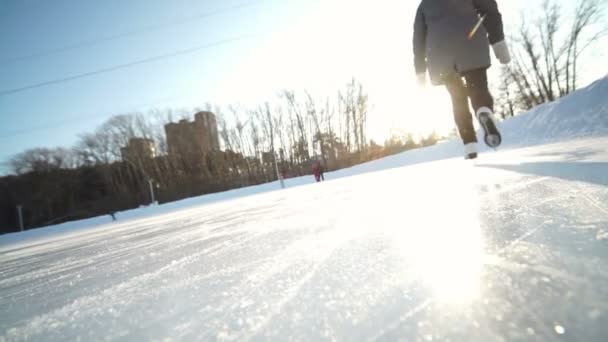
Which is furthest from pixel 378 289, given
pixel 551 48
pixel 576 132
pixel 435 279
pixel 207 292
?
pixel 551 48

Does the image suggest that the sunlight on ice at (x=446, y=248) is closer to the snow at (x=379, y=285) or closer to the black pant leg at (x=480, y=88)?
the snow at (x=379, y=285)

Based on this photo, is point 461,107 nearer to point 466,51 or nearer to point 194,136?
point 466,51

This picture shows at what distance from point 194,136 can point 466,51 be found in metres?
24.1

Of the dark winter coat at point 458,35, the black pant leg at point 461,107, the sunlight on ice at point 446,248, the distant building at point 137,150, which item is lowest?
the sunlight on ice at point 446,248

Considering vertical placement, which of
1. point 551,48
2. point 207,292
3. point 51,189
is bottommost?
point 207,292

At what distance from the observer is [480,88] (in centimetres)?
155

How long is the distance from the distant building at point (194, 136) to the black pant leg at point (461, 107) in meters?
23.1

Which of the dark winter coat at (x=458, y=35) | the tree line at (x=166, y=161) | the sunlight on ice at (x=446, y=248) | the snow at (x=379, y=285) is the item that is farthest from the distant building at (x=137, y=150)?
the sunlight on ice at (x=446, y=248)

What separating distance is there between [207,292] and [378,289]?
0.23 meters

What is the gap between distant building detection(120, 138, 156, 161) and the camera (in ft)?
74.6

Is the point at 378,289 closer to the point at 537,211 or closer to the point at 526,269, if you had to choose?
the point at 526,269

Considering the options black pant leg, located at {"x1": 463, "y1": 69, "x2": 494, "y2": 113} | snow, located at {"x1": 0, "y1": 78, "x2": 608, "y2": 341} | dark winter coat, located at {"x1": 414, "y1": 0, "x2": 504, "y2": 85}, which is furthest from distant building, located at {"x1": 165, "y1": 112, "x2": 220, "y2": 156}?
snow, located at {"x1": 0, "y1": 78, "x2": 608, "y2": 341}

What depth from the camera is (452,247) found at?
1.27 feet

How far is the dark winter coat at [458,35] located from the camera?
1519 mm
